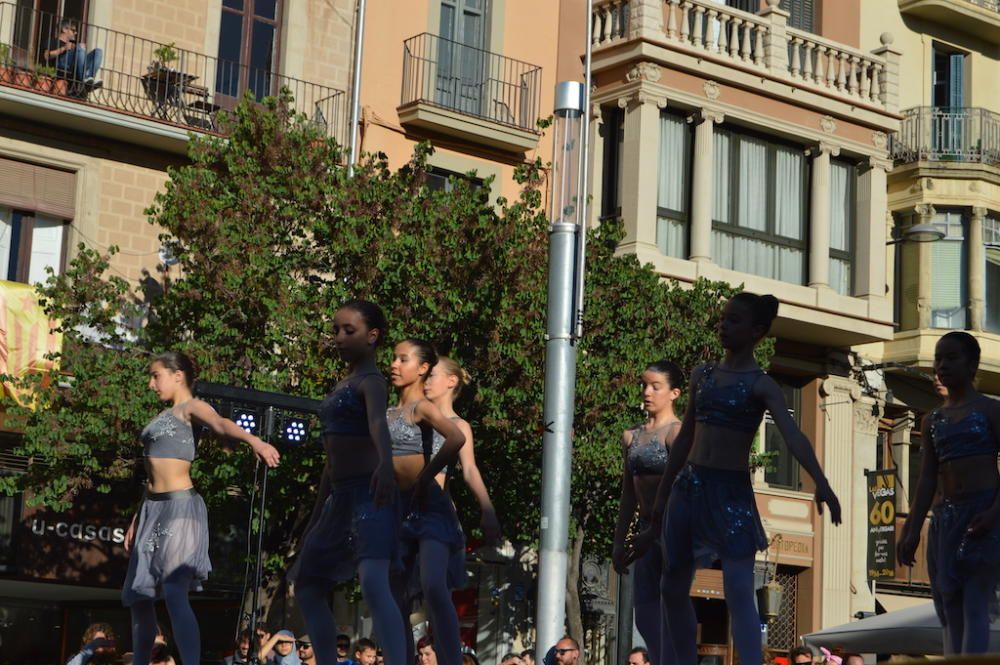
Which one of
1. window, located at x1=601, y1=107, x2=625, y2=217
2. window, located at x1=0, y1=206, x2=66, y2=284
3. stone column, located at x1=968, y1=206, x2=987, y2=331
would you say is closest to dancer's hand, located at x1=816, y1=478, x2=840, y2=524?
window, located at x1=0, y1=206, x2=66, y2=284

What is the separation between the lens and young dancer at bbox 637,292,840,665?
833 cm

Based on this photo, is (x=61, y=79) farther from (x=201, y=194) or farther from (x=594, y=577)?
(x=594, y=577)

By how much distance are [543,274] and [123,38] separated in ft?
25.2

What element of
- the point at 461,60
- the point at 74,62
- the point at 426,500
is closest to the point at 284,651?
the point at 426,500

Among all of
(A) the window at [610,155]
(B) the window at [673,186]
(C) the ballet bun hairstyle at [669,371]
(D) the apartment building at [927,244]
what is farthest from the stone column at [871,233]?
(C) the ballet bun hairstyle at [669,371]

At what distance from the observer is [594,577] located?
2759 cm

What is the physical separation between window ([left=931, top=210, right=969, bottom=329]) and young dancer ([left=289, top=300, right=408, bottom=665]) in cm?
2536

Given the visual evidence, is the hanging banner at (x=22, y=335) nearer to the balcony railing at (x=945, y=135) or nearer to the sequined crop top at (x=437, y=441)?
the sequined crop top at (x=437, y=441)

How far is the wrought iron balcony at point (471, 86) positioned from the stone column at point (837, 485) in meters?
7.73

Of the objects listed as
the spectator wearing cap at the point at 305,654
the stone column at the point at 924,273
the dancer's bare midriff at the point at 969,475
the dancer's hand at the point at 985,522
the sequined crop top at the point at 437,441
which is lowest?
the spectator wearing cap at the point at 305,654

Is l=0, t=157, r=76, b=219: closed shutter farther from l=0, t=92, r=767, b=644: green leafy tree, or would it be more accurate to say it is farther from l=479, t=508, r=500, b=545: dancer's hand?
l=479, t=508, r=500, b=545: dancer's hand

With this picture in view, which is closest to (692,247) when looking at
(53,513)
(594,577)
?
(594,577)

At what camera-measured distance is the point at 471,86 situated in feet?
92.8

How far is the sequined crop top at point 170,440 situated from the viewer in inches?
377
